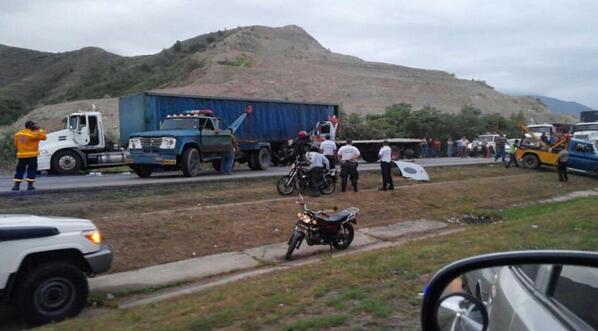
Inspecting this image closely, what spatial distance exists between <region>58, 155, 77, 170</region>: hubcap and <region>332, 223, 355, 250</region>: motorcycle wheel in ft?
48.3

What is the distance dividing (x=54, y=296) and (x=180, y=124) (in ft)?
44.9

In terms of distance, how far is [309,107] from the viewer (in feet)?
96.4

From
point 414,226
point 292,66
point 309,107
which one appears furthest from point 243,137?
point 292,66

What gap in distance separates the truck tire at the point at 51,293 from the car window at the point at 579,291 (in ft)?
18.7

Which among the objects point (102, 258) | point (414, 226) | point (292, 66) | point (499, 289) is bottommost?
point (414, 226)

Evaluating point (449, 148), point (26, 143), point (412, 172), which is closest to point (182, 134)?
point (26, 143)

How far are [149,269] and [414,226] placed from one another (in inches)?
285

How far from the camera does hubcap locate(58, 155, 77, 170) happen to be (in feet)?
73.6

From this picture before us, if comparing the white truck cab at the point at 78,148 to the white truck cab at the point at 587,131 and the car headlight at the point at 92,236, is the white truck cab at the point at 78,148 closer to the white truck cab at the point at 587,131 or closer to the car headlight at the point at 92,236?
the car headlight at the point at 92,236

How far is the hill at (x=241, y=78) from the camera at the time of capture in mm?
71312

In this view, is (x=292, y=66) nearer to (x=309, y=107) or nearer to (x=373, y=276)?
(x=309, y=107)

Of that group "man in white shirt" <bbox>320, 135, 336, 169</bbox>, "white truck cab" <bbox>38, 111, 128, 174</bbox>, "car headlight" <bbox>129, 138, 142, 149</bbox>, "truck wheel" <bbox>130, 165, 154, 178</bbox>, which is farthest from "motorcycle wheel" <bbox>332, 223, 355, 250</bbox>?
"white truck cab" <bbox>38, 111, 128, 174</bbox>

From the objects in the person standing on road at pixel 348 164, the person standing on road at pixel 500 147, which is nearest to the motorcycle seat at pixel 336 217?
the person standing on road at pixel 348 164

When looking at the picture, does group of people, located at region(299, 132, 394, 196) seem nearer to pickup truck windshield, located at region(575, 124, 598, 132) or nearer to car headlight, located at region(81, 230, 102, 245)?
car headlight, located at region(81, 230, 102, 245)
